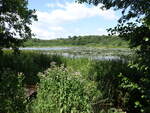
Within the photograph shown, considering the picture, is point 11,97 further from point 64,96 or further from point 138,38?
point 138,38

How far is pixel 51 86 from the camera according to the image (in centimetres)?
702

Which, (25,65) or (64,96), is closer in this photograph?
(64,96)

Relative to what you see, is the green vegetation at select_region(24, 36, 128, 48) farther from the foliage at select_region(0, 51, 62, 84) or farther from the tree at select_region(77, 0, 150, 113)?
the tree at select_region(77, 0, 150, 113)

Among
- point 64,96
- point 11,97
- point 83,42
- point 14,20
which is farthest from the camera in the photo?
point 83,42

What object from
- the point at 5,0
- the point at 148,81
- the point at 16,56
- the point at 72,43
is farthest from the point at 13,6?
the point at 72,43

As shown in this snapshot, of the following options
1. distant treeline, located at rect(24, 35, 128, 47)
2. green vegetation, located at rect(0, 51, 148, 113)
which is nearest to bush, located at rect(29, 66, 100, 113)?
green vegetation, located at rect(0, 51, 148, 113)

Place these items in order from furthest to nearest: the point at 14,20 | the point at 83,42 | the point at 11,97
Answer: the point at 83,42 < the point at 14,20 < the point at 11,97

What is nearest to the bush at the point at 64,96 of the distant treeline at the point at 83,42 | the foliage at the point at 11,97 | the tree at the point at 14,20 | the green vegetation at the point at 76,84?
the green vegetation at the point at 76,84

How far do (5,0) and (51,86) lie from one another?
6.67 m

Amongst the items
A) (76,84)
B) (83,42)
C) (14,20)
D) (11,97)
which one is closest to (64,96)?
(76,84)

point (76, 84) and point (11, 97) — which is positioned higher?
point (76, 84)

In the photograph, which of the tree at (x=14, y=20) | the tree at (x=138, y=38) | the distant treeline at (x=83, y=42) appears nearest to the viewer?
the tree at (x=138, y=38)

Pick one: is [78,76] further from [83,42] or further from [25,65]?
[83,42]

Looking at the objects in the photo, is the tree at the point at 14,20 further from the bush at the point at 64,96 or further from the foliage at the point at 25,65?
the bush at the point at 64,96
